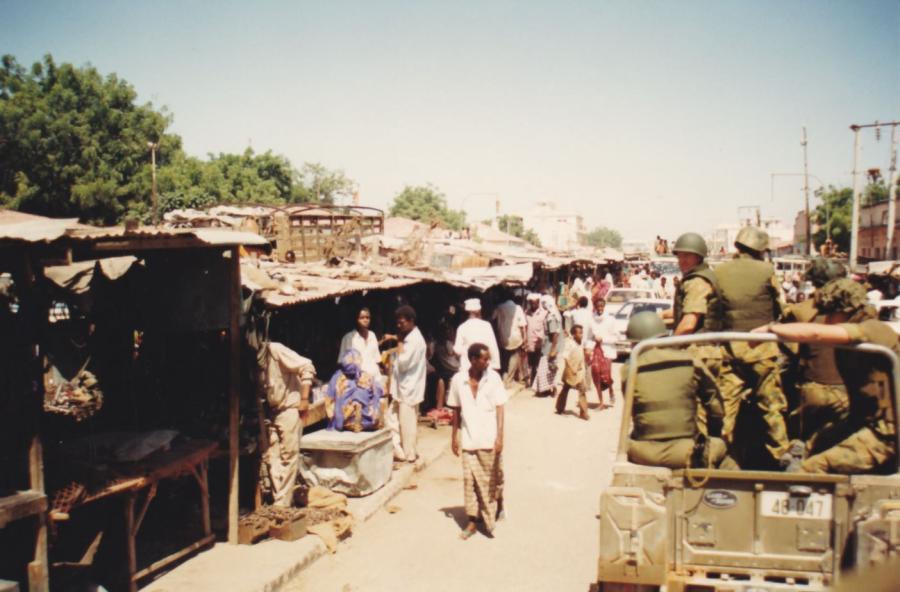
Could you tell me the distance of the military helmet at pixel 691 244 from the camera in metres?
5.15

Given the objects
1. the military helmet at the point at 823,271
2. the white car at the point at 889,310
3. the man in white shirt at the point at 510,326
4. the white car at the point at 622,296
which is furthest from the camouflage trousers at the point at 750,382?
the white car at the point at 622,296

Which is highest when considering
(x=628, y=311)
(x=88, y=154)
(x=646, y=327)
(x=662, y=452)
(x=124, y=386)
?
(x=88, y=154)

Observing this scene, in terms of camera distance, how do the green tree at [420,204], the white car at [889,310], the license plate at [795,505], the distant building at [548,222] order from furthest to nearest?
the distant building at [548,222] < the green tree at [420,204] < the white car at [889,310] < the license plate at [795,505]

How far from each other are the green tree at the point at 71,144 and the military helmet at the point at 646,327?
36.9m

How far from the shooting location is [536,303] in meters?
14.4

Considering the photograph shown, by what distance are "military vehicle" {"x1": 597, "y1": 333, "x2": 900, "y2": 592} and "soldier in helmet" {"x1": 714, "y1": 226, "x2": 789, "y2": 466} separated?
2.76 feet

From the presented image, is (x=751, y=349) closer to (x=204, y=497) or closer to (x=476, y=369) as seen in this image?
(x=476, y=369)

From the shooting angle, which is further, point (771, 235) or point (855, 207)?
point (771, 235)

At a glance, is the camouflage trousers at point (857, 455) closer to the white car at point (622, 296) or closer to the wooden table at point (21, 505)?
the wooden table at point (21, 505)

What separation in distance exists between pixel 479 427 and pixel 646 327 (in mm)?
2496

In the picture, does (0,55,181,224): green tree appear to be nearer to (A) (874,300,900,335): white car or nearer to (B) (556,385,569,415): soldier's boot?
(B) (556,385,569,415): soldier's boot

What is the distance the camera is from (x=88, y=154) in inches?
1464

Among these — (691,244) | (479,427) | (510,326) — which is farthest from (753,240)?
(510,326)

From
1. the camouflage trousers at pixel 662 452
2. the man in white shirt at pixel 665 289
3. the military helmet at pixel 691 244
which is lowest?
the man in white shirt at pixel 665 289
